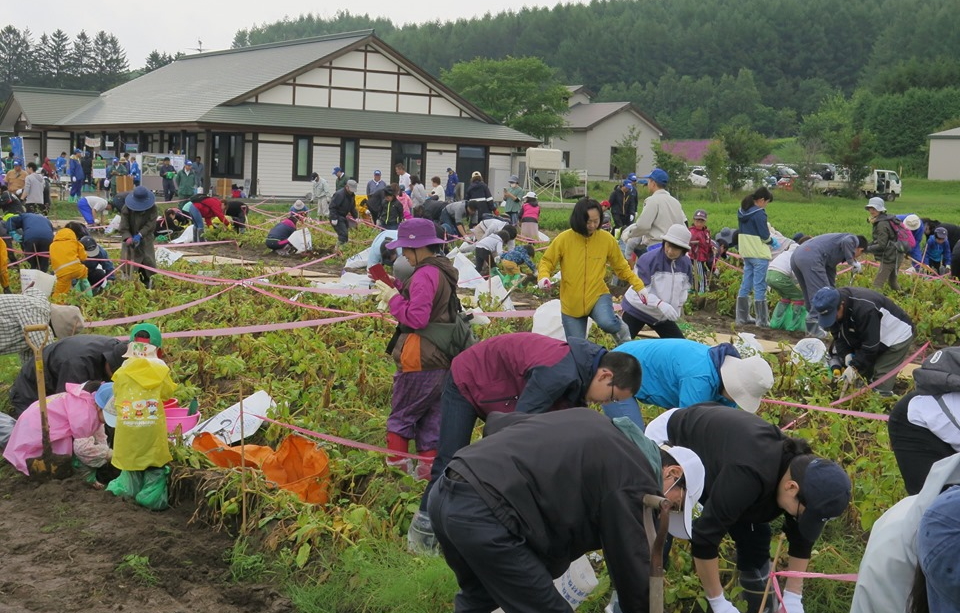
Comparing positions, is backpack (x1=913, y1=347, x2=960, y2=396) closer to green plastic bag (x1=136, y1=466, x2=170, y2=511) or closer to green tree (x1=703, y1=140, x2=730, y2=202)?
green plastic bag (x1=136, y1=466, x2=170, y2=511)

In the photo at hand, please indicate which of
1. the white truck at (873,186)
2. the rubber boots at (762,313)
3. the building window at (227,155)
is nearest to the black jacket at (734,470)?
the rubber boots at (762,313)

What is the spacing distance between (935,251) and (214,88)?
2697cm

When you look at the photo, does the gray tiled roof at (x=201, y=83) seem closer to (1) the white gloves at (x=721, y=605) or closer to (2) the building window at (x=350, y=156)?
(2) the building window at (x=350, y=156)

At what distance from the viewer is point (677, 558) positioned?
480 centimetres

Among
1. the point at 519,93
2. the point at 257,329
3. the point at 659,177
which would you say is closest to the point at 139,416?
the point at 257,329

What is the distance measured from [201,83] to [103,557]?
35.8 meters

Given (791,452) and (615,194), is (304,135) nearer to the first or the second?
(615,194)

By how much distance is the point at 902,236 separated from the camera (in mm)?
12969

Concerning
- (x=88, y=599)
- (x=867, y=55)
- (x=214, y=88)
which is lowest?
(x=88, y=599)

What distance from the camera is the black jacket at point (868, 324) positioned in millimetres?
7043

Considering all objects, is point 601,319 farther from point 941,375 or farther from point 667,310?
point 941,375

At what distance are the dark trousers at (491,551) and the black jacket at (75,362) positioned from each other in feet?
12.7

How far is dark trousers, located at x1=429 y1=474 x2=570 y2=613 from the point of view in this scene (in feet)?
10.9

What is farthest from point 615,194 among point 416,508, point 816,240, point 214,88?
point 214,88
